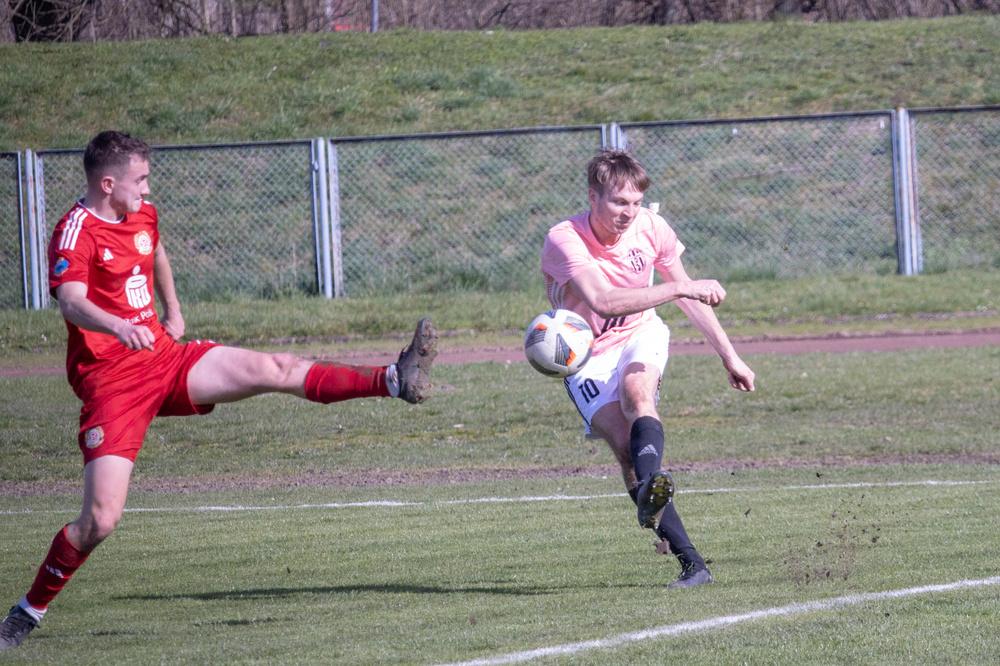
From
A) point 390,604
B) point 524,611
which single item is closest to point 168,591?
point 390,604

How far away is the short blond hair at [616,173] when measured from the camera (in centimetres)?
669

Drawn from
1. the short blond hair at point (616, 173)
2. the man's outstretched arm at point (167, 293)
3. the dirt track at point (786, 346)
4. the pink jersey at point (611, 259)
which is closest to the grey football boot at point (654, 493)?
the pink jersey at point (611, 259)

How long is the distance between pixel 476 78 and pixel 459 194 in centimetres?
593

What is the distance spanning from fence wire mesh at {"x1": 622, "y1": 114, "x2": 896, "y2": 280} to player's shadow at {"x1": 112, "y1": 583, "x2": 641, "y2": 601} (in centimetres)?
1474

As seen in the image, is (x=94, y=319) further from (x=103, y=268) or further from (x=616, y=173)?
(x=616, y=173)

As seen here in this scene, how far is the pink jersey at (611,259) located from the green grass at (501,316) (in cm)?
1079

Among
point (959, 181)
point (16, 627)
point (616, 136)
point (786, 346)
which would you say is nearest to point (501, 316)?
point (616, 136)

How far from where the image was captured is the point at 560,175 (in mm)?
23719

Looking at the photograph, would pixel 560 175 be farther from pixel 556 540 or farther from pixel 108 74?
pixel 556 540

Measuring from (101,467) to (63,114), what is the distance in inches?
906

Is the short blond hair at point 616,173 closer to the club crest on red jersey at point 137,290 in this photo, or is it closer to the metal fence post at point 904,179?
the club crest on red jersey at point 137,290

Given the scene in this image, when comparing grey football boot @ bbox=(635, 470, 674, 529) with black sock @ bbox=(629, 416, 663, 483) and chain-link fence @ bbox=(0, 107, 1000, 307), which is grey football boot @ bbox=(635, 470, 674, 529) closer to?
black sock @ bbox=(629, 416, 663, 483)

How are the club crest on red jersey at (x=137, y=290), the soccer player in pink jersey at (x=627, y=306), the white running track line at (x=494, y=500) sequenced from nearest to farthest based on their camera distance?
the club crest on red jersey at (x=137, y=290)
the soccer player in pink jersey at (x=627, y=306)
the white running track line at (x=494, y=500)

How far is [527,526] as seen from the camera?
8891 millimetres
